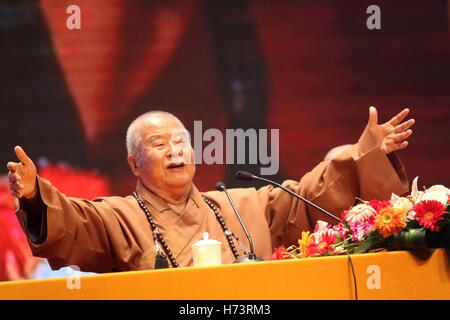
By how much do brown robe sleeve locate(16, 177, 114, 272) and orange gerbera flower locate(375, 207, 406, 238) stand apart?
1209mm

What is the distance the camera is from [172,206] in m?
3.68

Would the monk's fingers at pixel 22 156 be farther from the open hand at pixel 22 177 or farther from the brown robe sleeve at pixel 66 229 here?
the brown robe sleeve at pixel 66 229

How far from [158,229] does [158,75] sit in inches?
54.6

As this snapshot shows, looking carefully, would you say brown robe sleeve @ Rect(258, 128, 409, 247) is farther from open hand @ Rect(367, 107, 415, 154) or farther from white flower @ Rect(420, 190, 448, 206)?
white flower @ Rect(420, 190, 448, 206)

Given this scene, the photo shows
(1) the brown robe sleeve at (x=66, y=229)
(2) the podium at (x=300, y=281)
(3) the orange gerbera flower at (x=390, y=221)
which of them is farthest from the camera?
(1) the brown robe sleeve at (x=66, y=229)

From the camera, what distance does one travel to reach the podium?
7.70 ft

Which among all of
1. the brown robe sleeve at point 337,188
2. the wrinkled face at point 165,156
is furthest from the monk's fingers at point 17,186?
the brown robe sleeve at point 337,188

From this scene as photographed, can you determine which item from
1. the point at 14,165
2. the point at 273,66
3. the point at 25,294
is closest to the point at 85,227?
the point at 14,165

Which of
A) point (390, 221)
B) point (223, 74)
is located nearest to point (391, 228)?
point (390, 221)

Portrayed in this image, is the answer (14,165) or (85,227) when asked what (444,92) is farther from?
(14,165)

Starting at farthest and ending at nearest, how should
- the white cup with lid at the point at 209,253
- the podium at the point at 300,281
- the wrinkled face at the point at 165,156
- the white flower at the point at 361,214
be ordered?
the wrinkled face at the point at 165,156 < the white cup with lid at the point at 209,253 < the white flower at the point at 361,214 < the podium at the point at 300,281

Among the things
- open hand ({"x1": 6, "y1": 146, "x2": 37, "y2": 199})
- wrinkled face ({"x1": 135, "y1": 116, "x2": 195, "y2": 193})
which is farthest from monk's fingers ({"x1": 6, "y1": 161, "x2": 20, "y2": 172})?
wrinkled face ({"x1": 135, "y1": 116, "x2": 195, "y2": 193})

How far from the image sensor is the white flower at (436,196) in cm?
250

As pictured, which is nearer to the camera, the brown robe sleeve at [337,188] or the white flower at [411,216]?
the white flower at [411,216]
